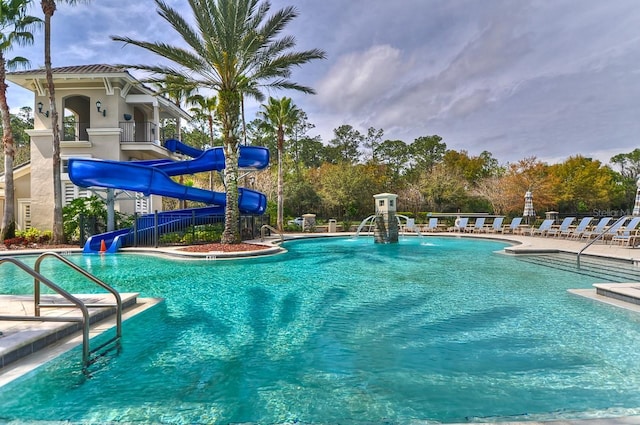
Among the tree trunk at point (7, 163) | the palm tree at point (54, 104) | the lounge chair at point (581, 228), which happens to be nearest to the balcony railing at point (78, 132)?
the tree trunk at point (7, 163)

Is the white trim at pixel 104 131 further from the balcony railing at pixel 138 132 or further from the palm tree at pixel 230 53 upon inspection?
the palm tree at pixel 230 53

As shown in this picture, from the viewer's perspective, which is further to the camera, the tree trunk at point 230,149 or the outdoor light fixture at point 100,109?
the outdoor light fixture at point 100,109

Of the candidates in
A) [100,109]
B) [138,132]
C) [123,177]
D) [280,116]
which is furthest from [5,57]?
[280,116]

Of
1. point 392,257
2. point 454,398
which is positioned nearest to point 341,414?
point 454,398

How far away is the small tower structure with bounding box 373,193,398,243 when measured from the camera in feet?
63.8

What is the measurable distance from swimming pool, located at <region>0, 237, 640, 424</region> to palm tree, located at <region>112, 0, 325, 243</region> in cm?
928

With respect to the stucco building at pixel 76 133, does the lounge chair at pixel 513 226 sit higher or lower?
lower

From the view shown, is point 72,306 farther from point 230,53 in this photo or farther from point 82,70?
point 82,70

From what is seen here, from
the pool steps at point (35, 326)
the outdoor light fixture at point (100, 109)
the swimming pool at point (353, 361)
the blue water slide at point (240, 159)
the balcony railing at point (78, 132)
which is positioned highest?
the outdoor light fixture at point (100, 109)

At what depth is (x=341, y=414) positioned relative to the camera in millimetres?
3146

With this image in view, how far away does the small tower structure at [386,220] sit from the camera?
1944 cm

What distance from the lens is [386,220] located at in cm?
1952

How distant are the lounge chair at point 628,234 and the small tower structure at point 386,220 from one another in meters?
9.62

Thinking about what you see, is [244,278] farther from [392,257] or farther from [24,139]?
[24,139]
